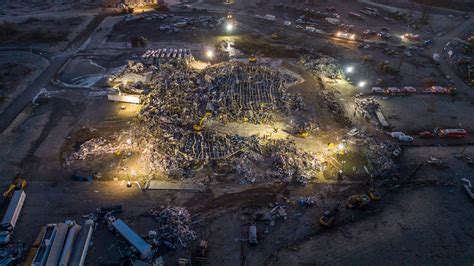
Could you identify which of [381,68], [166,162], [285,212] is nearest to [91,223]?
[166,162]

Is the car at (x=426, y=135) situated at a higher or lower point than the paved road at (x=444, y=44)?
lower

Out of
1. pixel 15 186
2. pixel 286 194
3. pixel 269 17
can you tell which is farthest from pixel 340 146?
pixel 269 17

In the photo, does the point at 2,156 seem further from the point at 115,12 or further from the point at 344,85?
the point at 115,12

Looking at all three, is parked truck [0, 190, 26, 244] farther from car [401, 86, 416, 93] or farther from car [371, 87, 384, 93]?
car [401, 86, 416, 93]

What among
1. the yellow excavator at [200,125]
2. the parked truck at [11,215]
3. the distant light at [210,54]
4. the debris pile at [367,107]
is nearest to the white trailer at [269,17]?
the distant light at [210,54]

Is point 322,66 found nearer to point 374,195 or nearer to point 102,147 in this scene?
point 374,195

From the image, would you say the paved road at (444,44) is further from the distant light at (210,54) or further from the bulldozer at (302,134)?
the distant light at (210,54)

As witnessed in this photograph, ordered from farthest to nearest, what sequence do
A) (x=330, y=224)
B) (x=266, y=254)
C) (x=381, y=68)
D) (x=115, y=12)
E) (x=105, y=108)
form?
1. (x=115, y=12)
2. (x=381, y=68)
3. (x=105, y=108)
4. (x=330, y=224)
5. (x=266, y=254)
